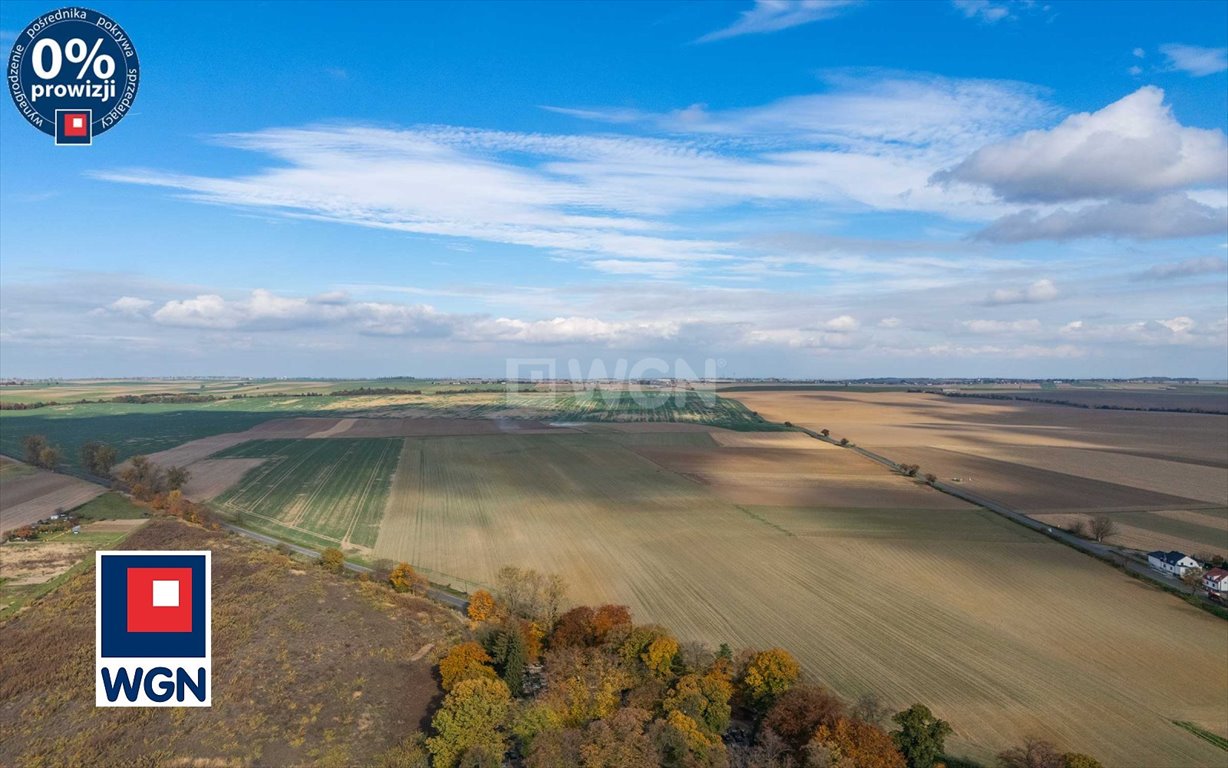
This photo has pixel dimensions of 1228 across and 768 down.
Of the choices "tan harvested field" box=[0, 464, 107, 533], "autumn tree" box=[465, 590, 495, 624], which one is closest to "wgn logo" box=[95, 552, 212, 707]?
"autumn tree" box=[465, 590, 495, 624]

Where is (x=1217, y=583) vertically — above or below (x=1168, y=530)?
above

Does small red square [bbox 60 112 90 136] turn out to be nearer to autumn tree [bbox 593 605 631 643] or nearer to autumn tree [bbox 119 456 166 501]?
autumn tree [bbox 593 605 631 643]

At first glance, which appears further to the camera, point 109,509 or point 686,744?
point 109,509

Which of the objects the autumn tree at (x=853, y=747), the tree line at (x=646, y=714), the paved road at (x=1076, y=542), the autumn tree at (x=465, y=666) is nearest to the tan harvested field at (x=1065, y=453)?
the paved road at (x=1076, y=542)

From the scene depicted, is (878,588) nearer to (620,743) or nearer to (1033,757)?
(1033,757)

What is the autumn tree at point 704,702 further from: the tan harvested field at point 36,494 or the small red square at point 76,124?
the tan harvested field at point 36,494

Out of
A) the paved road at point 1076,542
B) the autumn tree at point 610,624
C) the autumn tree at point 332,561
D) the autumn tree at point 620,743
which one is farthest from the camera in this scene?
the paved road at point 1076,542

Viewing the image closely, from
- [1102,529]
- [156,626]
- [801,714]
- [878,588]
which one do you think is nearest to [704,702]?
[801,714]
